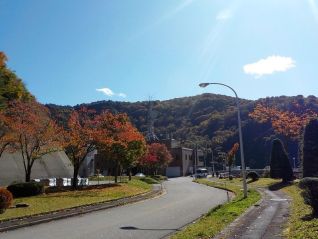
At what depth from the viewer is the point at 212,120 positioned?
146m

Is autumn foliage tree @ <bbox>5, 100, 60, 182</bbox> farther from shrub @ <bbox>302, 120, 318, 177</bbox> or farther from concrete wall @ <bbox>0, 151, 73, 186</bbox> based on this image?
shrub @ <bbox>302, 120, 318, 177</bbox>

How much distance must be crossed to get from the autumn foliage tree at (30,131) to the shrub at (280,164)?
71.8ft

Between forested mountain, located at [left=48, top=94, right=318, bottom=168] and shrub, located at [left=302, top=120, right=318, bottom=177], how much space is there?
42.6m

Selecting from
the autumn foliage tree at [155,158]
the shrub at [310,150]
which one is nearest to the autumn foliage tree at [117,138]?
the shrub at [310,150]

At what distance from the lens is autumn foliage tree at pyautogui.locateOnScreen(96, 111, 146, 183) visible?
152 ft

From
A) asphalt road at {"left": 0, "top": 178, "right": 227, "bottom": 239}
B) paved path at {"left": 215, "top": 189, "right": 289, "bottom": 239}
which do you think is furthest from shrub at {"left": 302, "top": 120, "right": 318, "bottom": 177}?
paved path at {"left": 215, "top": 189, "right": 289, "bottom": 239}

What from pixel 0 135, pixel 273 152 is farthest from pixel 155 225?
pixel 273 152

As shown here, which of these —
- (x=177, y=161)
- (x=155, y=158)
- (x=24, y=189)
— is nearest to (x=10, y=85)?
(x=24, y=189)

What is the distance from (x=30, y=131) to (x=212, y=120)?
111 meters

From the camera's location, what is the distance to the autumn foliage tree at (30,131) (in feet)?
129

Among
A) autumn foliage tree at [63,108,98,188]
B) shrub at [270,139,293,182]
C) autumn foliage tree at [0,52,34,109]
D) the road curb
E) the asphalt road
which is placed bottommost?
the asphalt road

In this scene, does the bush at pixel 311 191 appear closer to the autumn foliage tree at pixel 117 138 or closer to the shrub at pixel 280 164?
the shrub at pixel 280 164

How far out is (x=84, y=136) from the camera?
44.2 meters

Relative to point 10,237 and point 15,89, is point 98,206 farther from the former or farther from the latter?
point 15,89
